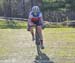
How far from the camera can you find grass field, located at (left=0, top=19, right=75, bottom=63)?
37.5ft

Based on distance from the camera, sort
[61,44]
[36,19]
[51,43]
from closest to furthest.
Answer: [36,19], [61,44], [51,43]

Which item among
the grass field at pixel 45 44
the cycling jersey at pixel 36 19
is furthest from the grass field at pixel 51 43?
the cycling jersey at pixel 36 19

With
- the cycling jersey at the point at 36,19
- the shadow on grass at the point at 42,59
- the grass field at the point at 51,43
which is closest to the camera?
the shadow on grass at the point at 42,59

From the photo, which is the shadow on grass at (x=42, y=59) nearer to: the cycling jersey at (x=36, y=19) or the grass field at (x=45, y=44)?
the grass field at (x=45, y=44)

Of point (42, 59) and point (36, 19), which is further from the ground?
point (36, 19)

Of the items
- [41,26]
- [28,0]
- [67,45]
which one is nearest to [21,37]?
[67,45]

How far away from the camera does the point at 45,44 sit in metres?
13.3

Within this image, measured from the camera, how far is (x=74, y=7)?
79.6 feet

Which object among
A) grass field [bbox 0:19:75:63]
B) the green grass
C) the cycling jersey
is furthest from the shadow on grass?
the cycling jersey

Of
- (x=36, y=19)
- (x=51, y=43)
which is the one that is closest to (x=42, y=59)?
(x=36, y=19)

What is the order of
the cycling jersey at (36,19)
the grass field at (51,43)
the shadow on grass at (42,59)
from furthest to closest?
the grass field at (51,43) → the cycling jersey at (36,19) → the shadow on grass at (42,59)

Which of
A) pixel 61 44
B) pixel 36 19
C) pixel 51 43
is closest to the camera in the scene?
pixel 36 19

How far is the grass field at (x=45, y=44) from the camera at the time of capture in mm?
11438

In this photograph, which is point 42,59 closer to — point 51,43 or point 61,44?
point 61,44
